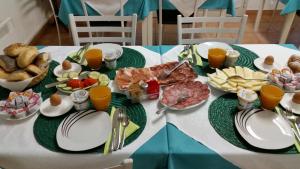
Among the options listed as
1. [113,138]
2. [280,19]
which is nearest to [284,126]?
[113,138]

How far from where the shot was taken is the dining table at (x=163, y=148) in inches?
28.2

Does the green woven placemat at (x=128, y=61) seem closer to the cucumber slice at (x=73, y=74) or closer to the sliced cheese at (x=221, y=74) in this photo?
the cucumber slice at (x=73, y=74)

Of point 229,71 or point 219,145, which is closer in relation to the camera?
point 219,145

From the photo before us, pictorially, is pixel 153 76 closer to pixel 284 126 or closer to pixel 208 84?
pixel 208 84

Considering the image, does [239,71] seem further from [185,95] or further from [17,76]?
[17,76]

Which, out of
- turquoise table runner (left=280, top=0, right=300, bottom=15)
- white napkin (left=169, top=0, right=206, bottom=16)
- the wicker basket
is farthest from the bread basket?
turquoise table runner (left=280, top=0, right=300, bottom=15)

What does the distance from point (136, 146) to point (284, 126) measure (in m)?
0.46

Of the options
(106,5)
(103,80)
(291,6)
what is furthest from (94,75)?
(291,6)

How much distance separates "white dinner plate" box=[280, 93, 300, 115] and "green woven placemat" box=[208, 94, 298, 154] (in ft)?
0.28

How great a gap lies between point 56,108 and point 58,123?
71 mm

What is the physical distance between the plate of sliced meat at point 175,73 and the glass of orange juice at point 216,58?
9cm

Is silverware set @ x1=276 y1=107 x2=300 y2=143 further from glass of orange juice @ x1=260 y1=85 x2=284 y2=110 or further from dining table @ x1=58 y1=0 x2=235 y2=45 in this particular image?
dining table @ x1=58 y1=0 x2=235 y2=45

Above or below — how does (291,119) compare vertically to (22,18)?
above

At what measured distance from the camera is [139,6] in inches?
Result: 73.4
